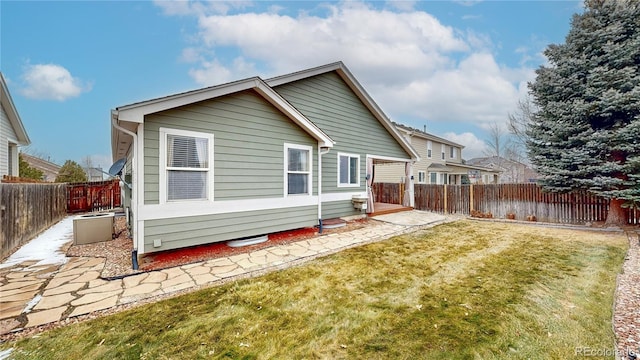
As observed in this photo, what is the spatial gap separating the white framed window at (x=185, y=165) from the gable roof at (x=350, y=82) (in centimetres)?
328

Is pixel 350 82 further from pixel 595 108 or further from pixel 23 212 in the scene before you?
pixel 23 212

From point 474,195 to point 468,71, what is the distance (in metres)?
9.83

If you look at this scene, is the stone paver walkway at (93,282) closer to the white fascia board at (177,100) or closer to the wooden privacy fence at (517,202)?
the white fascia board at (177,100)

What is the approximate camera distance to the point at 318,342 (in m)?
2.63

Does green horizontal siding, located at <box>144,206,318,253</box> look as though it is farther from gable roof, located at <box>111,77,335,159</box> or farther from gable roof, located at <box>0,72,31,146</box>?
gable roof, located at <box>0,72,31,146</box>

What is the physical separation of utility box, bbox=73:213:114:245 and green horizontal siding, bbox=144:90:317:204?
3.26m

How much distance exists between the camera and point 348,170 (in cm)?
970

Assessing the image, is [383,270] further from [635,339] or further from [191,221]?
[191,221]

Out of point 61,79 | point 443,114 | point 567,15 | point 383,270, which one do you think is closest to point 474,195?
point 567,15

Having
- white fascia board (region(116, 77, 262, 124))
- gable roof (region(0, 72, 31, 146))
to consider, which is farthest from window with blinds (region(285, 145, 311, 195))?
gable roof (region(0, 72, 31, 146))

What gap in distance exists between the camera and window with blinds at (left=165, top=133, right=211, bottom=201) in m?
5.09

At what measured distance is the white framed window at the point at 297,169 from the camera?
22.9 feet

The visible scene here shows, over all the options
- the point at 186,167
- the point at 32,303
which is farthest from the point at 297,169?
the point at 32,303

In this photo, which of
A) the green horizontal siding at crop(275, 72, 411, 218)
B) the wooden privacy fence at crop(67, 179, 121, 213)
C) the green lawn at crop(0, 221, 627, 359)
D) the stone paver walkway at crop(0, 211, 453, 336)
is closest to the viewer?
the green lawn at crop(0, 221, 627, 359)
